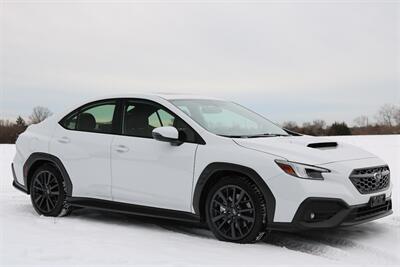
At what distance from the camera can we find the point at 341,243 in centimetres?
625

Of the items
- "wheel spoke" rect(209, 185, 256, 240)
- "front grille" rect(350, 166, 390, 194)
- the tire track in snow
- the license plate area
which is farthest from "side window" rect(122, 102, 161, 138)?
the license plate area

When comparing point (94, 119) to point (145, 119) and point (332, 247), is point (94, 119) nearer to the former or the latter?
point (145, 119)

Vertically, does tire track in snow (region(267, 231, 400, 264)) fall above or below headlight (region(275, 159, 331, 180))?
below

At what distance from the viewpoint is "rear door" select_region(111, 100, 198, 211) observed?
21.3 feet

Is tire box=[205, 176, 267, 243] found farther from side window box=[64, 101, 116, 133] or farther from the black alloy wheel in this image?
the black alloy wheel

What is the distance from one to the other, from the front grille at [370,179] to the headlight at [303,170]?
394 millimetres

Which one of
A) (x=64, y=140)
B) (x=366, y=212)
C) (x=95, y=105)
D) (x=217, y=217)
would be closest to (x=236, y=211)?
(x=217, y=217)

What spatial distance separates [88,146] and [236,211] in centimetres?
242

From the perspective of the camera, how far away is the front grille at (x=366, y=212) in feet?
19.3

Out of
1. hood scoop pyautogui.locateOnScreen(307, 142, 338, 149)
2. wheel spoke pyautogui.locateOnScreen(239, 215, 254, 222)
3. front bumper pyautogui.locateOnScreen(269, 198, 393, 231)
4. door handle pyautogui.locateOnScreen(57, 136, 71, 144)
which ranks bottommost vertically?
wheel spoke pyautogui.locateOnScreen(239, 215, 254, 222)

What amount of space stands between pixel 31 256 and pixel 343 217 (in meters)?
3.19

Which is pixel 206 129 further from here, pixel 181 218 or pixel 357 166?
pixel 357 166

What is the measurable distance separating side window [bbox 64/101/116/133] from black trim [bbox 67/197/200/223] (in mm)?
947

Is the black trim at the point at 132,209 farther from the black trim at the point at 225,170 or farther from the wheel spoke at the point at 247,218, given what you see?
the wheel spoke at the point at 247,218
